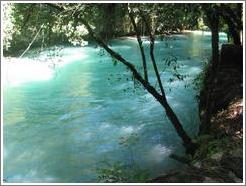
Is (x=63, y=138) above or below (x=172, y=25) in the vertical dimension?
below

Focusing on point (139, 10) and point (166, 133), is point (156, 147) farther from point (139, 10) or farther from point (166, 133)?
point (139, 10)

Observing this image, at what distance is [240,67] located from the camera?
35.3ft

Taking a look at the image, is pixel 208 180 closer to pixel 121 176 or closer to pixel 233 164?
pixel 233 164

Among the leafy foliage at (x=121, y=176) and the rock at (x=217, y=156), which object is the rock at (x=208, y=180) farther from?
the leafy foliage at (x=121, y=176)

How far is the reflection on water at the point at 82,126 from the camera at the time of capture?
9484 millimetres


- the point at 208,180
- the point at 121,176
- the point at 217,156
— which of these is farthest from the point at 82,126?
the point at 208,180

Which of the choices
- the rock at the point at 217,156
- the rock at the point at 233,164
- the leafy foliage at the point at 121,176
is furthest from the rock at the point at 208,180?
the leafy foliage at the point at 121,176

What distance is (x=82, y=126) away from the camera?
12539 mm

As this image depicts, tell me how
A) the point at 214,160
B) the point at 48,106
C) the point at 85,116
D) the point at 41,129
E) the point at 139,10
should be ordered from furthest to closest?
1. the point at 48,106
2. the point at 85,116
3. the point at 41,129
4. the point at 139,10
5. the point at 214,160

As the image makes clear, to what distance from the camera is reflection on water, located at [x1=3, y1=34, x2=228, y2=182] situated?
9.48 m

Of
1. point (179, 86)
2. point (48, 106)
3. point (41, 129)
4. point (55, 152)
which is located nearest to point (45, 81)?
point (48, 106)

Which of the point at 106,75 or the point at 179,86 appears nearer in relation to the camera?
the point at 179,86

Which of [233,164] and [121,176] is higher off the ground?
[233,164]

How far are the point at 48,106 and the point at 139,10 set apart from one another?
30.8ft
